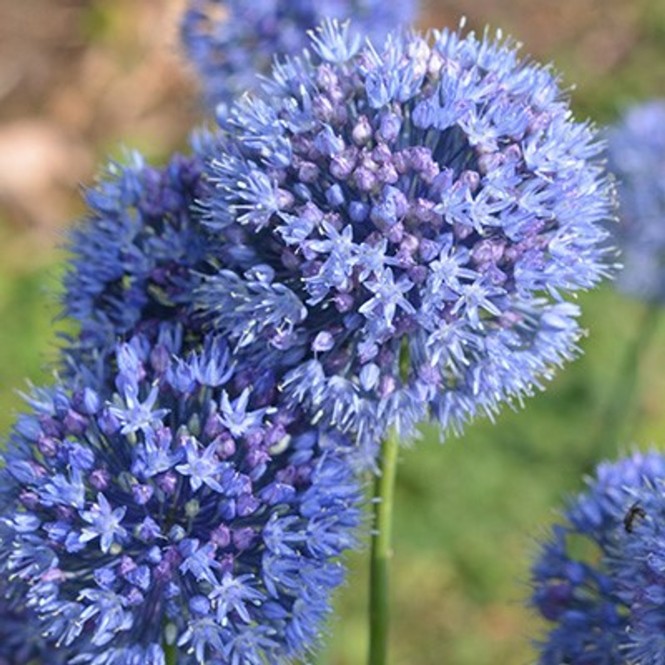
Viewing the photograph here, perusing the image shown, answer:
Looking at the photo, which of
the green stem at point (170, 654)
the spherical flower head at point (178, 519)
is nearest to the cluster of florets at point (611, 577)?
the spherical flower head at point (178, 519)

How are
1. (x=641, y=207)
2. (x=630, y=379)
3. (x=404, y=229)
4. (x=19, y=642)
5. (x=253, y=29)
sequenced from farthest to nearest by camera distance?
(x=630, y=379) < (x=641, y=207) < (x=253, y=29) < (x=19, y=642) < (x=404, y=229)

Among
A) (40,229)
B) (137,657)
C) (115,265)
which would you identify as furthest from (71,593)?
(40,229)

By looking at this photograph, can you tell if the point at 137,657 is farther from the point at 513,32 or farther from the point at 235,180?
the point at 513,32

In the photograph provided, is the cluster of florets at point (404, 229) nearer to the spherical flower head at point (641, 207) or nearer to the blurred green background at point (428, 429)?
the blurred green background at point (428, 429)

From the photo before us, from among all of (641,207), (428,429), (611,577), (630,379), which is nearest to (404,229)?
(611,577)

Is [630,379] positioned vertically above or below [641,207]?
below

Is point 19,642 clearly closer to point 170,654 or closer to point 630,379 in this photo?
point 170,654

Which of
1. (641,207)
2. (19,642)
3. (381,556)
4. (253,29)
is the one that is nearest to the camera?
(381,556)
